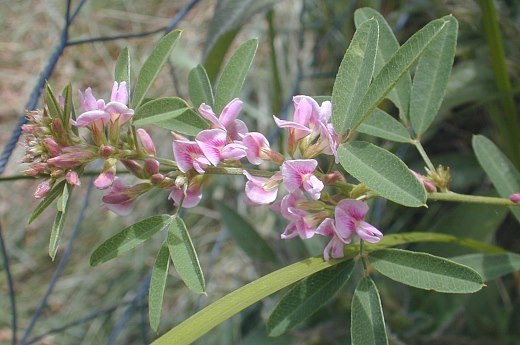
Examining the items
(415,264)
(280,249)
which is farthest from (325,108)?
(280,249)

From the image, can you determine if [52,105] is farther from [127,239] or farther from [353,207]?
[353,207]

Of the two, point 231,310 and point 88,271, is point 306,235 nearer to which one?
point 231,310

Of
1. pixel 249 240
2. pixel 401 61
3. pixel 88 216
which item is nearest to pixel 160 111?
pixel 401 61

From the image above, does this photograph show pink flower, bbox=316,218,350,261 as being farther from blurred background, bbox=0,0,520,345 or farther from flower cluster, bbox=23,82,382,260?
blurred background, bbox=0,0,520,345

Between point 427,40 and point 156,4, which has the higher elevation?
point 427,40

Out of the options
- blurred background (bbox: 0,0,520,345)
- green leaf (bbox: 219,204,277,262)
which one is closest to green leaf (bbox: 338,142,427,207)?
blurred background (bbox: 0,0,520,345)

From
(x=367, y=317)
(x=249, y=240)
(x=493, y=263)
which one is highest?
(x=367, y=317)
